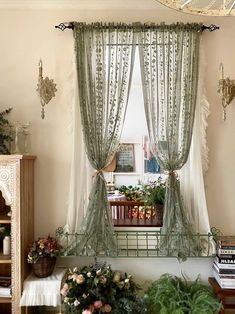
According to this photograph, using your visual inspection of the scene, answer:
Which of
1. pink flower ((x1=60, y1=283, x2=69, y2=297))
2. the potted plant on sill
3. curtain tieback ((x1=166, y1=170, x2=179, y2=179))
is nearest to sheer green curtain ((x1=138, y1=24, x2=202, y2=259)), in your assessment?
curtain tieback ((x1=166, y1=170, x2=179, y2=179))

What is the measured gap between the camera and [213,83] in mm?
2803

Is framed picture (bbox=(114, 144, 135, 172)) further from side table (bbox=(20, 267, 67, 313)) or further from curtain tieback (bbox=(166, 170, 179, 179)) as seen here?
side table (bbox=(20, 267, 67, 313))

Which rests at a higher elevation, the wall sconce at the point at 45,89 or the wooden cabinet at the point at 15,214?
the wall sconce at the point at 45,89

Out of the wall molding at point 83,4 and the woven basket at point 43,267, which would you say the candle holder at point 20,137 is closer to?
the woven basket at point 43,267

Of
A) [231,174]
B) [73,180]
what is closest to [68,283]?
[73,180]

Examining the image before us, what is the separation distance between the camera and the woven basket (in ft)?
8.23

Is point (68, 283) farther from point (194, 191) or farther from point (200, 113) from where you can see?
point (200, 113)

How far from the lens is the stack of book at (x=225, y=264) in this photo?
250 centimetres

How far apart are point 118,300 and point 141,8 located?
237 cm

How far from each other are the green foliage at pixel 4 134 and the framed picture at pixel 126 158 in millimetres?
957

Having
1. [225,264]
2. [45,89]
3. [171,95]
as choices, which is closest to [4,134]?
[45,89]

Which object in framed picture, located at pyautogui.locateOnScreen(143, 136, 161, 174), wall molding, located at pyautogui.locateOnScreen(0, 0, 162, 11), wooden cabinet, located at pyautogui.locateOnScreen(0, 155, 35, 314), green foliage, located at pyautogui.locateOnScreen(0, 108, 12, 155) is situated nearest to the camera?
wooden cabinet, located at pyautogui.locateOnScreen(0, 155, 35, 314)

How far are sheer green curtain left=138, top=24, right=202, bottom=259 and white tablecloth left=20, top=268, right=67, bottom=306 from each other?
919 mm

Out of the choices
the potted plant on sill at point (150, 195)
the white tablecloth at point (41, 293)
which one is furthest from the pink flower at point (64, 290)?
the potted plant on sill at point (150, 195)
